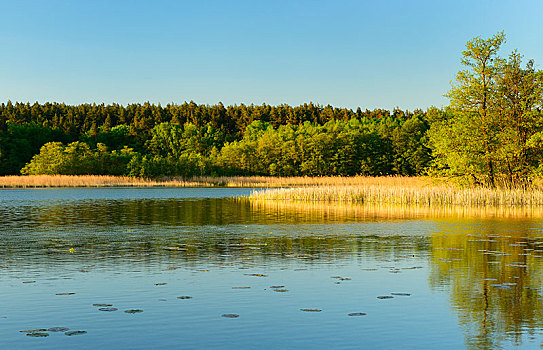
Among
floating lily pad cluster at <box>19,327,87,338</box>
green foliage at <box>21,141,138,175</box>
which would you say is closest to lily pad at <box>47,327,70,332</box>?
floating lily pad cluster at <box>19,327,87,338</box>

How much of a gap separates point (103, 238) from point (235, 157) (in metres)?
113

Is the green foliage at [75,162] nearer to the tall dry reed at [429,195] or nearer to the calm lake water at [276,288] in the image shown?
the tall dry reed at [429,195]

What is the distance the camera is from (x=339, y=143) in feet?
450

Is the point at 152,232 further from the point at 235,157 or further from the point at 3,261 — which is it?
the point at 235,157

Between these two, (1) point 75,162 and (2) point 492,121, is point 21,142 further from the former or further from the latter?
(2) point 492,121

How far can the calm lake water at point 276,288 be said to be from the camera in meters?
10.3

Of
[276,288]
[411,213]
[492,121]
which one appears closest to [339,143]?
[492,121]

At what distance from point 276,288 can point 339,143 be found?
12413cm

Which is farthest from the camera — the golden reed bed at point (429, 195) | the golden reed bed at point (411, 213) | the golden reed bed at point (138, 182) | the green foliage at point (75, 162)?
the green foliage at point (75, 162)

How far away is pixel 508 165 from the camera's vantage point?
50.7 metres

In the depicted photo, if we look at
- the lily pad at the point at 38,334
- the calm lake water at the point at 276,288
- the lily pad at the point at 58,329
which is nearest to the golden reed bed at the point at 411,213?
the calm lake water at the point at 276,288

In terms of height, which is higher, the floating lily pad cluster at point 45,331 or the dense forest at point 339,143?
the dense forest at point 339,143

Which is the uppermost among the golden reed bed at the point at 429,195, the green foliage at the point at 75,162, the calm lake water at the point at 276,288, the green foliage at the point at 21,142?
the green foliage at the point at 21,142

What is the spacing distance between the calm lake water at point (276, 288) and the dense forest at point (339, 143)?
2356cm
